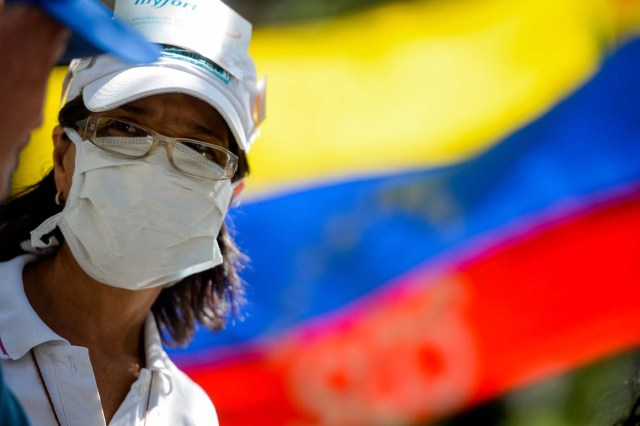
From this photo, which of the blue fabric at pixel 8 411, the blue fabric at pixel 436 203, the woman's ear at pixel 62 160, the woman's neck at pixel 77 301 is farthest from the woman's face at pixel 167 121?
the blue fabric at pixel 436 203

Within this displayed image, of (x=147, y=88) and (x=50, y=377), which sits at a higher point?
(x=147, y=88)

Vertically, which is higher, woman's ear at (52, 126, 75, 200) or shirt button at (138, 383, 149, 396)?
woman's ear at (52, 126, 75, 200)

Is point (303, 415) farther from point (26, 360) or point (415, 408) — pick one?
point (26, 360)

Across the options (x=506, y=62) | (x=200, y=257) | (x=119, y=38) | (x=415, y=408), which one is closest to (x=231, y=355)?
(x=415, y=408)

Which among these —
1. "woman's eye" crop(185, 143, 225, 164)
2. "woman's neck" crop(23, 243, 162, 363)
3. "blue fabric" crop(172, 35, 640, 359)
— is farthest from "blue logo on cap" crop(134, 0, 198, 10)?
"blue fabric" crop(172, 35, 640, 359)

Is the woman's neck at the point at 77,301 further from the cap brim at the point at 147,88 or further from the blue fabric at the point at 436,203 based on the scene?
the blue fabric at the point at 436,203

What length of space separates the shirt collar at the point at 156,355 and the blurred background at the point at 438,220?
6.29 ft

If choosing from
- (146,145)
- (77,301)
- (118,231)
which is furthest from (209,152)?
(77,301)

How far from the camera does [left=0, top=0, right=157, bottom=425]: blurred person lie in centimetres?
142

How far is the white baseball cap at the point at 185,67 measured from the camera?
258 centimetres

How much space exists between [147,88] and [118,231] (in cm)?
32

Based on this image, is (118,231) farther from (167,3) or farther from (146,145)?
(167,3)

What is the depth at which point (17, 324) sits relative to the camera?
2.45 m

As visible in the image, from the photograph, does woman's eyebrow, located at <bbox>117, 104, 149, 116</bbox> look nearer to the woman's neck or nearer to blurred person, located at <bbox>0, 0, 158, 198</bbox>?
the woman's neck
